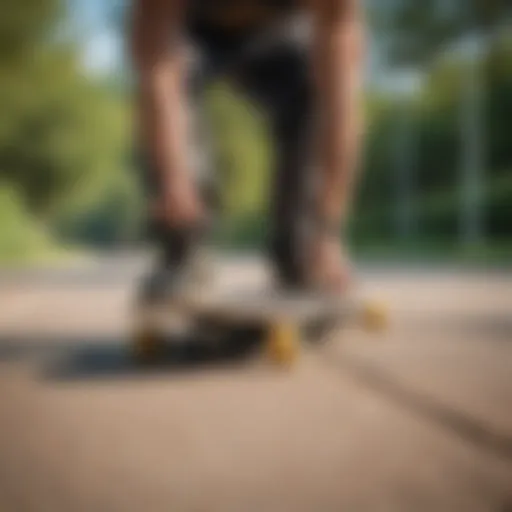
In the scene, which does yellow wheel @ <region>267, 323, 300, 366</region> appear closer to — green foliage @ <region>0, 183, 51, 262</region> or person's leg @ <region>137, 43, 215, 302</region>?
person's leg @ <region>137, 43, 215, 302</region>

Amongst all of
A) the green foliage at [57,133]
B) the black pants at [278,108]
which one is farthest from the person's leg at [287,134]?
the green foliage at [57,133]

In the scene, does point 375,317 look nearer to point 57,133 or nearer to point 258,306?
point 258,306

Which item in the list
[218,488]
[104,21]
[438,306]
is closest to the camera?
[218,488]

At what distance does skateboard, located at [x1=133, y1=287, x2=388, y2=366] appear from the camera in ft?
1.99

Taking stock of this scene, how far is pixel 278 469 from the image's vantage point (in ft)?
1.55

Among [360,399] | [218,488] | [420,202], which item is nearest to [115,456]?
[218,488]

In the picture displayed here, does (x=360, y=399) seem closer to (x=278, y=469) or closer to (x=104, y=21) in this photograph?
(x=278, y=469)

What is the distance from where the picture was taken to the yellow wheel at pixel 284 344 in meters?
0.60

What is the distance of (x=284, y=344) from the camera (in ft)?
2.01

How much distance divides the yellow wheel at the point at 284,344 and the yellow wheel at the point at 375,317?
58mm

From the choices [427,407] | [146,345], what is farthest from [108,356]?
[427,407]

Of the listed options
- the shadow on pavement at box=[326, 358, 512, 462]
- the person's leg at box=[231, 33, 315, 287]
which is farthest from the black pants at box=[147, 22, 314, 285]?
the shadow on pavement at box=[326, 358, 512, 462]

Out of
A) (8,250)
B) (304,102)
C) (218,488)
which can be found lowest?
(218,488)

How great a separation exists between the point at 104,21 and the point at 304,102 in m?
0.17
